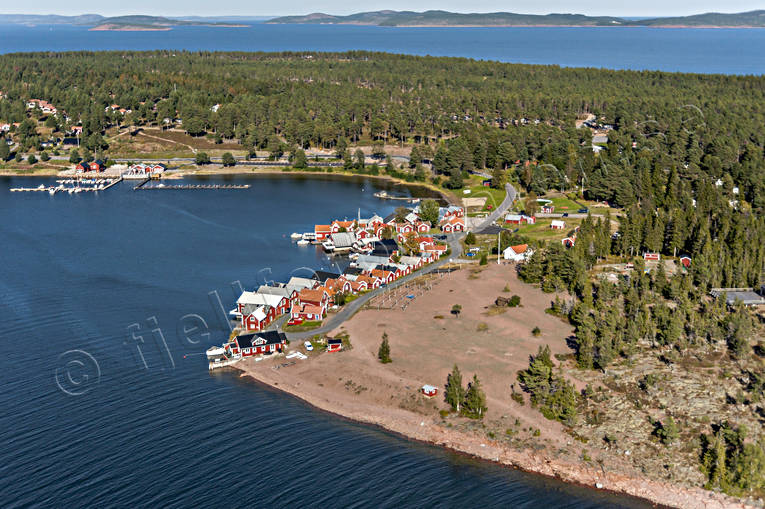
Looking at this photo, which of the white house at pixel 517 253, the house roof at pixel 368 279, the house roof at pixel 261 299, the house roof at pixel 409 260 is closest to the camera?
the house roof at pixel 261 299

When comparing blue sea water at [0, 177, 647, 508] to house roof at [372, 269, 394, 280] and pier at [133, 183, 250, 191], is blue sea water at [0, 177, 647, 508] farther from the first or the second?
pier at [133, 183, 250, 191]

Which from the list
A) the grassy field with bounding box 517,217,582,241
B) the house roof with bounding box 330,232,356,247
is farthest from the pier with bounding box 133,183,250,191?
the grassy field with bounding box 517,217,582,241

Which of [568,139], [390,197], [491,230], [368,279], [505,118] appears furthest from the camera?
[505,118]

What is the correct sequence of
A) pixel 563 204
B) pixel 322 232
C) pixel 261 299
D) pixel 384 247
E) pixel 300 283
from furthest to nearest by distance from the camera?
pixel 563 204 → pixel 322 232 → pixel 384 247 → pixel 300 283 → pixel 261 299

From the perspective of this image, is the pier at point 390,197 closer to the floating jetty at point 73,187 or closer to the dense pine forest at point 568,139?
the dense pine forest at point 568,139

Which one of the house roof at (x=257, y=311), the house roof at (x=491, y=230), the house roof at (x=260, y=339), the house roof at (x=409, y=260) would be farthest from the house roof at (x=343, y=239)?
the house roof at (x=260, y=339)

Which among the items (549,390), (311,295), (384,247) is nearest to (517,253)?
(384,247)

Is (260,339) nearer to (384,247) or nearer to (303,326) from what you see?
(303,326)
